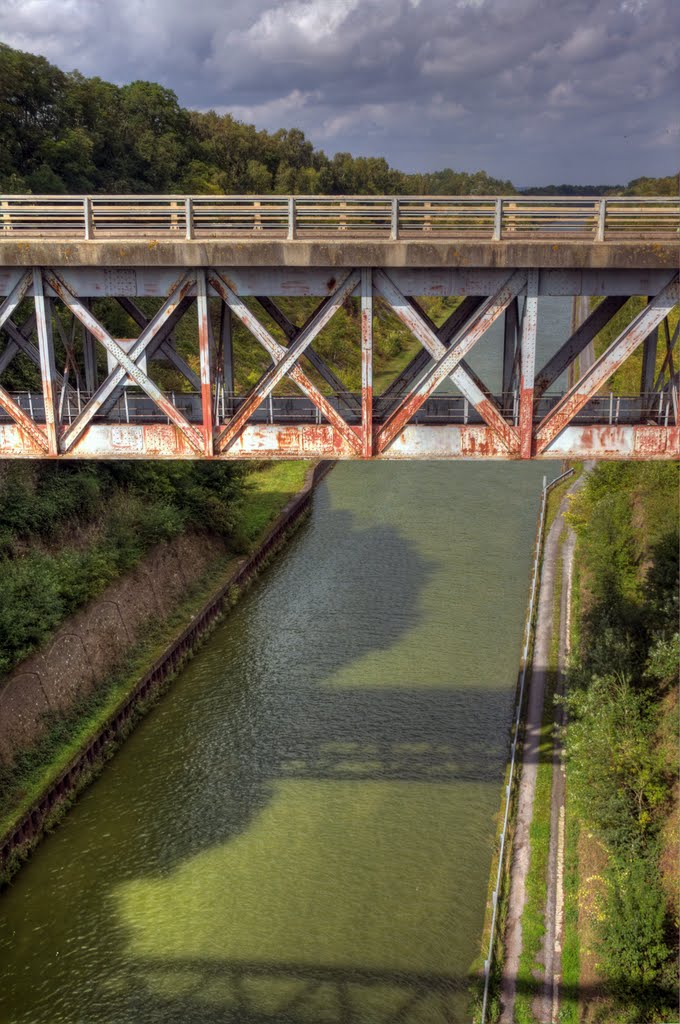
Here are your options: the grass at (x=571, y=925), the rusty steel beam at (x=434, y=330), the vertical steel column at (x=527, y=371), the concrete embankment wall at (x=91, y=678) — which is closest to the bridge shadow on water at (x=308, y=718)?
the concrete embankment wall at (x=91, y=678)

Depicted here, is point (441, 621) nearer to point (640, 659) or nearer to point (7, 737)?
point (640, 659)

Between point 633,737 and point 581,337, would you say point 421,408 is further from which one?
point 633,737

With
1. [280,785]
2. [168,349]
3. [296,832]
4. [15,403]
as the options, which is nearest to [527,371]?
[168,349]

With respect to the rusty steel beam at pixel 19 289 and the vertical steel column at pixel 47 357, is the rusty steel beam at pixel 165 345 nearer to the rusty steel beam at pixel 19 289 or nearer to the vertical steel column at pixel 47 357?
the vertical steel column at pixel 47 357

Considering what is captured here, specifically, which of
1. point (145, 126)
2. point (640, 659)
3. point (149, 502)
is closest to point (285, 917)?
point (640, 659)

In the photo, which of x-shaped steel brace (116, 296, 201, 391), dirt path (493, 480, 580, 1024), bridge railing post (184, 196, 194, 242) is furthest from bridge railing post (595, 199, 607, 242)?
dirt path (493, 480, 580, 1024)

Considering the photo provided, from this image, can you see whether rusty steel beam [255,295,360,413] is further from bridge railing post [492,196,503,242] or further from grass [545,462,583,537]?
grass [545,462,583,537]
